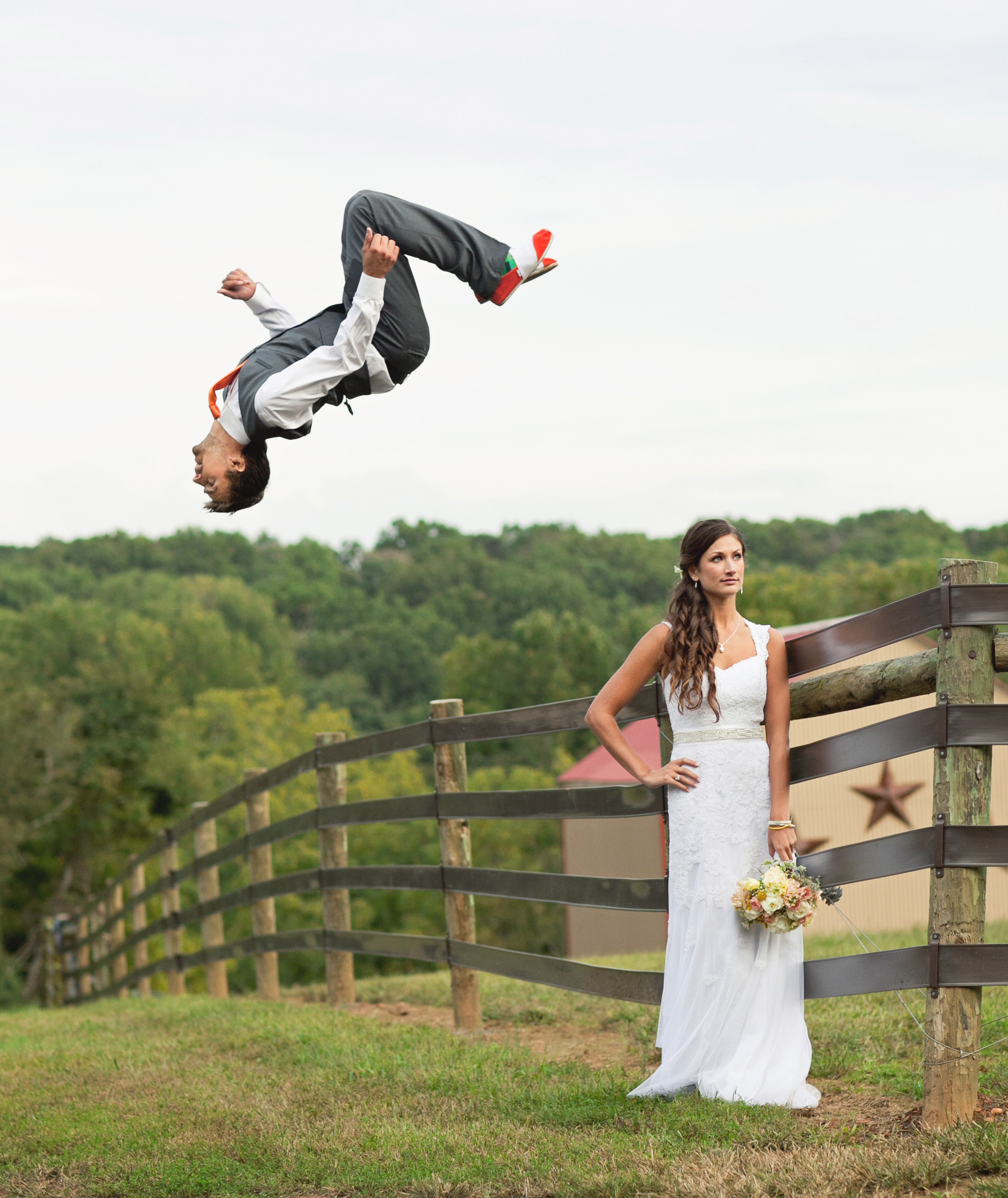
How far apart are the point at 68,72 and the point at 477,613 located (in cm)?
7370

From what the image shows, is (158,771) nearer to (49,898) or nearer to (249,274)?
(49,898)

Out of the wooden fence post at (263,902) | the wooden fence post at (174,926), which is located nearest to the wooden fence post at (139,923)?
the wooden fence post at (174,926)

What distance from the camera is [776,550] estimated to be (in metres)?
75.4

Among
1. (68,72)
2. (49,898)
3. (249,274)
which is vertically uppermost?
(68,72)

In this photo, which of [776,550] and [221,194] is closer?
[221,194]

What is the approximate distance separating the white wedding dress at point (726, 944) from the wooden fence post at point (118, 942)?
10.3m

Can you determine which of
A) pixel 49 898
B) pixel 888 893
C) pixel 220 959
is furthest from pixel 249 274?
pixel 49 898

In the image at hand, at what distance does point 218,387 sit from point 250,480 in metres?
0.33

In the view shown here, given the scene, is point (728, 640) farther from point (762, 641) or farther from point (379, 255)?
point (379, 255)

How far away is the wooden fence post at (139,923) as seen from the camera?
12.7 m

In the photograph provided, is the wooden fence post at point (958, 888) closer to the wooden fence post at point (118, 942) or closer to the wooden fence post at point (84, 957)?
the wooden fence post at point (118, 942)

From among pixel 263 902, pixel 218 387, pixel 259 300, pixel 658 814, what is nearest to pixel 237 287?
pixel 259 300

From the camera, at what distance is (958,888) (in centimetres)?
A: 387

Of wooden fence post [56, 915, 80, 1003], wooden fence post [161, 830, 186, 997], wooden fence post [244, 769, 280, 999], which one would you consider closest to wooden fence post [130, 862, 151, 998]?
wooden fence post [161, 830, 186, 997]
